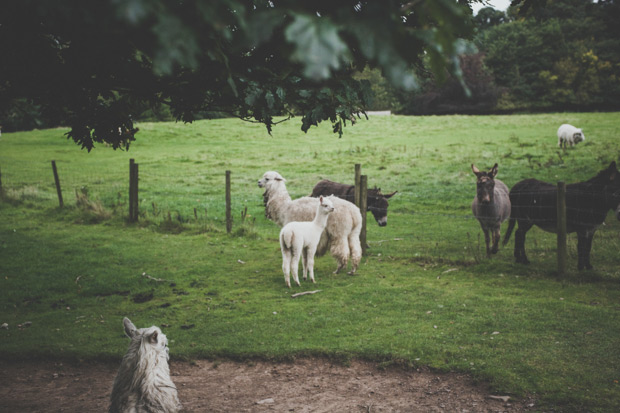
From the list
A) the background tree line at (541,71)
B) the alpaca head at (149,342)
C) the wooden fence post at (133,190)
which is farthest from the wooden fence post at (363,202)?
the background tree line at (541,71)

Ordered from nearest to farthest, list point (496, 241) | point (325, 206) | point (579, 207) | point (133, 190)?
point (325, 206) < point (579, 207) < point (496, 241) < point (133, 190)

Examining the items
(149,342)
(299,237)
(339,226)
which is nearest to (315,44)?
(149,342)

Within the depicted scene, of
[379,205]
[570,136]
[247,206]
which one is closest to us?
[379,205]

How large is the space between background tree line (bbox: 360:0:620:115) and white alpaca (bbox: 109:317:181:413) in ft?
160

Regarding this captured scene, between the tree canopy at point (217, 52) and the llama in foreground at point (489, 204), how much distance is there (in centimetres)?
655

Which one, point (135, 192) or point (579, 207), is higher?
point (135, 192)

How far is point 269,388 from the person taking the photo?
5.49 metres

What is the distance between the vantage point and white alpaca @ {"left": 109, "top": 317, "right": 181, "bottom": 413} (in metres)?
4.13

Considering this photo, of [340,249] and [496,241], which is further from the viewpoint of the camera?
[496,241]

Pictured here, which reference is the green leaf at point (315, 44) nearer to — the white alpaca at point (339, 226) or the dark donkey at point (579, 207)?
the white alpaca at point (339, 226)

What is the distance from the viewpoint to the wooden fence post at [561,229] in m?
9.12

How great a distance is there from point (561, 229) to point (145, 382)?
797cm

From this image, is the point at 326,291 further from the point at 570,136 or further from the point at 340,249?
the point at 570,136

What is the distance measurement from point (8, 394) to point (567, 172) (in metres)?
19.3
